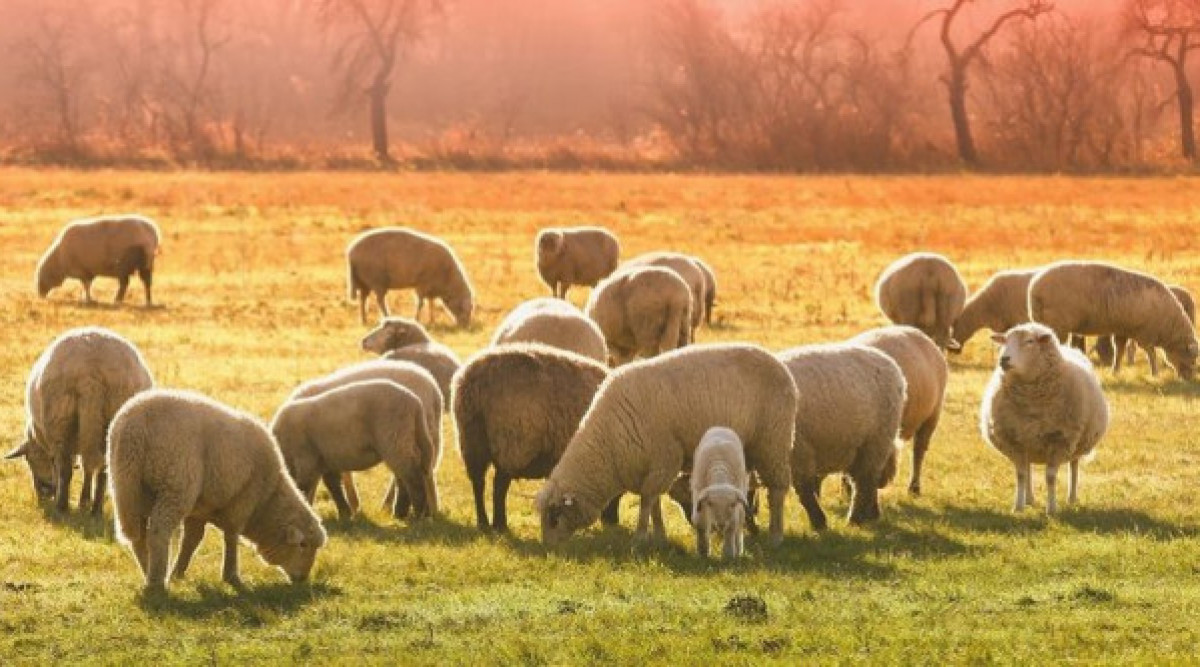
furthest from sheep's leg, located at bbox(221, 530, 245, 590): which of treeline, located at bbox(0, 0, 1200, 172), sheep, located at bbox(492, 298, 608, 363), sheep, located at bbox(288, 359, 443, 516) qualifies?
treeline, located at bbox(0, 0, 1200, 172)

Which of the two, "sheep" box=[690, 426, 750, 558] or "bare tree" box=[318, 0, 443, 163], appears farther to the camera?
"bare tree" box=[318, 0, 443, 163]

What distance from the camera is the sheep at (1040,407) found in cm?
1534

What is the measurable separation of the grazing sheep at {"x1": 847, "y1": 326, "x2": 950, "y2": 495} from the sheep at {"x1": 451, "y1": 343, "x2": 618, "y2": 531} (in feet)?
9.40

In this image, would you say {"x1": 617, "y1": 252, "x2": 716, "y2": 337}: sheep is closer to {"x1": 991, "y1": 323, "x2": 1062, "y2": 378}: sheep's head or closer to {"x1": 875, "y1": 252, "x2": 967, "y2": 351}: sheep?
{"x1": 875, "y1": 252, "x2": 967, "y2": 351}: sheep

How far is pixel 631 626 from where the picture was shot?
1098 cm

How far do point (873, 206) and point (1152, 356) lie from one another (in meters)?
Answer: 29.2

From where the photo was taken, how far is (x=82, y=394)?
14.8m

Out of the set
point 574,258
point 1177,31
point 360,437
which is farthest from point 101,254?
point 1177,31

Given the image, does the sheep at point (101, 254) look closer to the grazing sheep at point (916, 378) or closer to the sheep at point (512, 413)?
the grazing sheep at point (916, 378)

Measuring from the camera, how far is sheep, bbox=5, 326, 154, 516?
14.9 meters

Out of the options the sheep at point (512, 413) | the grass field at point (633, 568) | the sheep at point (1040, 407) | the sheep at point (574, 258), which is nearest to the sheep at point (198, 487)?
the grass field at point (633, 568)

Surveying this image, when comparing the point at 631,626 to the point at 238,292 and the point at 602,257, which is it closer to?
the point at 602,257

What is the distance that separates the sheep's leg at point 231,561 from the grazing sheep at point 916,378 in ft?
19.1

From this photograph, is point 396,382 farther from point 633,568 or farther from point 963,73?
point 963,73
